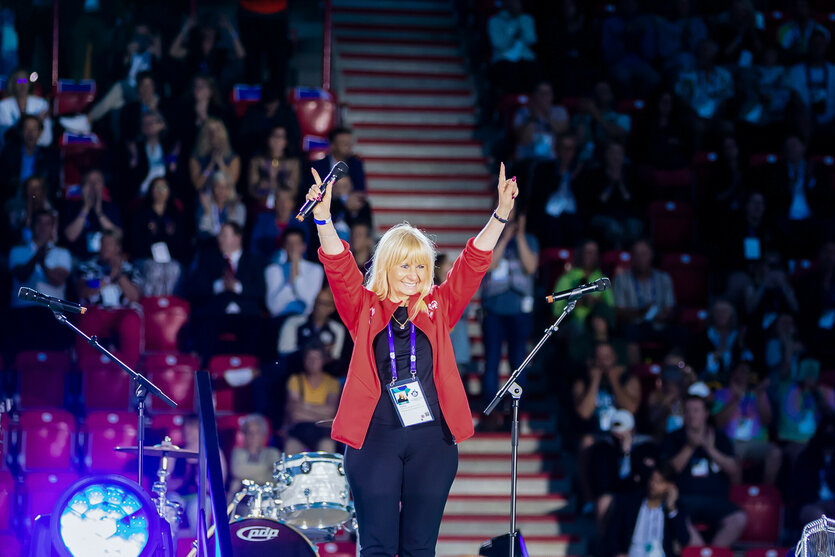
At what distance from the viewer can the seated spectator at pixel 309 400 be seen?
6805 millimetres

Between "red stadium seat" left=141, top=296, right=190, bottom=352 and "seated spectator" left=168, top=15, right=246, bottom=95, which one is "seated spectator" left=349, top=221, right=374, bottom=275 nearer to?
"red stadium seat" left=141, top=296, right=190, bottom=352

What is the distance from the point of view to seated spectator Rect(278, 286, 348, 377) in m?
7.35

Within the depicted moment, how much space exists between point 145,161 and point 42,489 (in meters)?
2.84

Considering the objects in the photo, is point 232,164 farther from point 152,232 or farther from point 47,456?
point 47,456

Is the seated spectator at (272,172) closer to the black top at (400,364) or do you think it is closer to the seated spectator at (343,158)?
the seated spectator at (343,158)

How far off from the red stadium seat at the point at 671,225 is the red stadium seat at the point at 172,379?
12.0 ft

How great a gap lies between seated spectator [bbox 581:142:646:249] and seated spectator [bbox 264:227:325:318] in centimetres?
212

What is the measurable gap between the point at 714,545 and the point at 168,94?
5.21 m

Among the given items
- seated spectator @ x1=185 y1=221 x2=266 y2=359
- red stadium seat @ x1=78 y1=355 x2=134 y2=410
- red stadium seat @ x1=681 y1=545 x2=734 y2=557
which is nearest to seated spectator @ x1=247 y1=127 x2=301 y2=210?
seated spectator @ x1=185 y1=221 x2=266 y2=359

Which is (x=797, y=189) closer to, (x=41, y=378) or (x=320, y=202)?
(x=41, y=378)

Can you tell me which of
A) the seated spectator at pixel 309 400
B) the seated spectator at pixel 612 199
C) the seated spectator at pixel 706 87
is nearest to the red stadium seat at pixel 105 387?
the seated spectator at pixel 309 400

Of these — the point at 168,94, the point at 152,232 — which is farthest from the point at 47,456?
the point at 168,94

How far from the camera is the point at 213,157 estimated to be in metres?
8.59

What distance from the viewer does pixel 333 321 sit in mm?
7449
